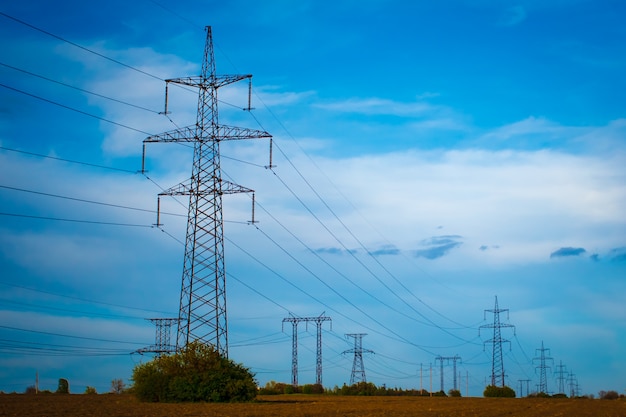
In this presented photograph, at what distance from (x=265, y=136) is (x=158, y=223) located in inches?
462

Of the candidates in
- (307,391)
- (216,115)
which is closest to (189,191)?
(216,115)

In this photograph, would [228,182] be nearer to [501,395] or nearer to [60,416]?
[60,416]

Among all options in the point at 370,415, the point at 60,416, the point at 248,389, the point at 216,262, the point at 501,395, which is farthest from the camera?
the point at 501,395

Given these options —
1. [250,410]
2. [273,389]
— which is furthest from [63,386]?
[250,410]

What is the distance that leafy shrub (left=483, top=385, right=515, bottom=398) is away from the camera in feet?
428

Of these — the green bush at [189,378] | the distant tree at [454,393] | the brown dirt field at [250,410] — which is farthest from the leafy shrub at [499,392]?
the green bush at [189,378]

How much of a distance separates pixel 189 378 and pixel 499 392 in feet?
265

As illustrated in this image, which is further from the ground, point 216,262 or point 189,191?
point 189,191

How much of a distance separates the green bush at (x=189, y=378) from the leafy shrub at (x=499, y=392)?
76.3 metres

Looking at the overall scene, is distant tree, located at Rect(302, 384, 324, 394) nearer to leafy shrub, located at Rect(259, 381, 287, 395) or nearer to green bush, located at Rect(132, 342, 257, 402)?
leafy shrub, located at Rect(259, 381, 287, 395)

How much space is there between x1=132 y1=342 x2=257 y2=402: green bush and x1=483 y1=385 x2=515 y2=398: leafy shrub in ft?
250

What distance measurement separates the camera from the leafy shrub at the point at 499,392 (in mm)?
130500

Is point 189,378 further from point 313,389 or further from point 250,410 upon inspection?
point 313,389

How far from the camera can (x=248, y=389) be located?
68625 millimetres
